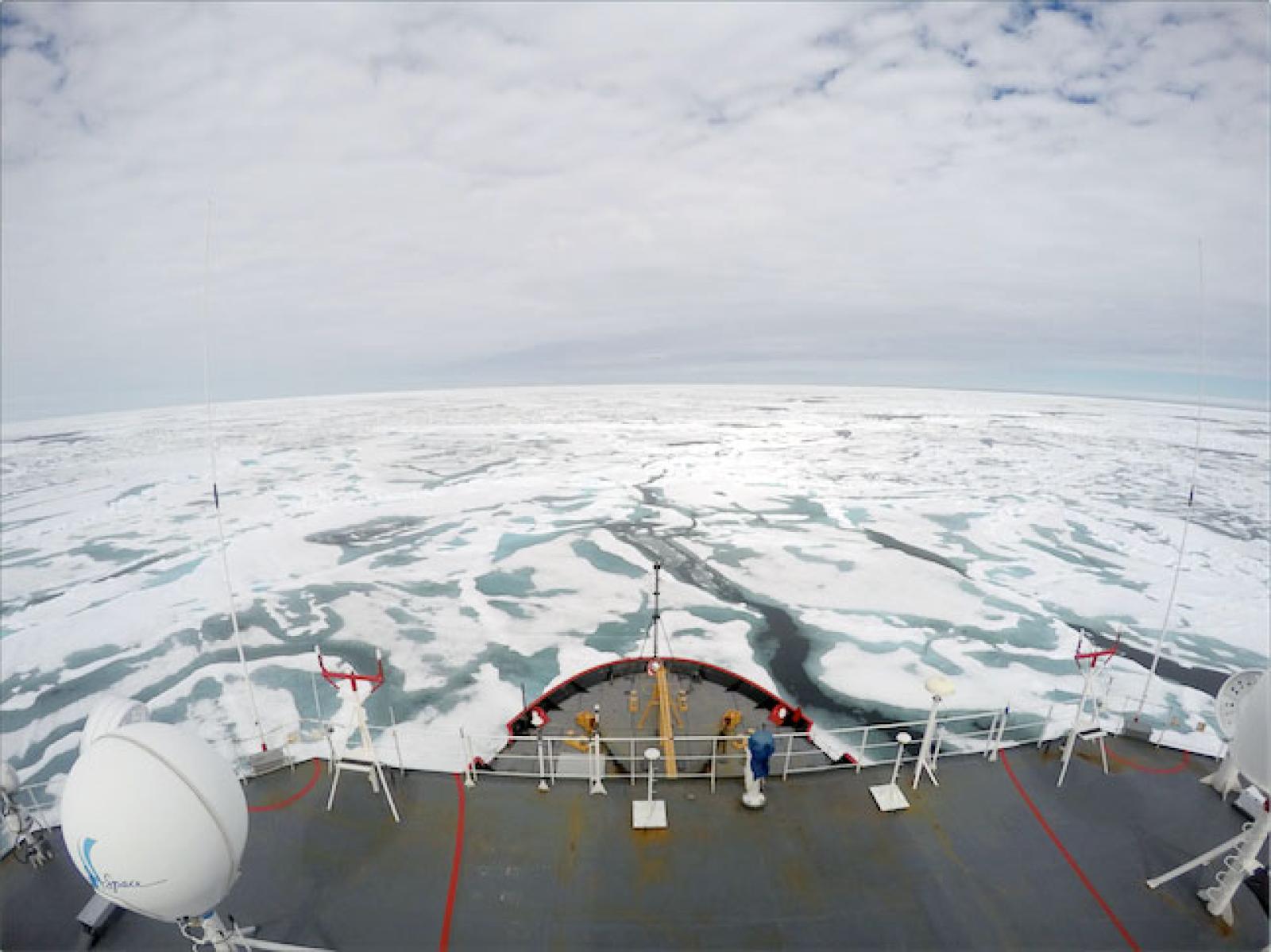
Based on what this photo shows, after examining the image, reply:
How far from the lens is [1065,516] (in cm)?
2617

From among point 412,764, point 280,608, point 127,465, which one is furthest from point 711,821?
point 127,465

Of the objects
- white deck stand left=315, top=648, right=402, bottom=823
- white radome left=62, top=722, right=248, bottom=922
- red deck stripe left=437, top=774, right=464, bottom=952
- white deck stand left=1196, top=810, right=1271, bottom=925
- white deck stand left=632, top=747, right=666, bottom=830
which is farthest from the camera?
white deck stand left=632, top=747, right=666, bottom=830

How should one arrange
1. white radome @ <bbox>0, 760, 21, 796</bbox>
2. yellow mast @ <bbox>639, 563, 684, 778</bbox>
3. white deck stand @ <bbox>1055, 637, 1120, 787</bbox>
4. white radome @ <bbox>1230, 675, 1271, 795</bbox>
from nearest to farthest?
white radome @ <bbox>1230, 675, 1271, 795</bbox> < white radome @ <bbox>0, 760, 21, 796</bbox> < white deck stand @ <bbox>1055, 637, 1120, 787</bbox> < yellow mast @ <bbox>639, 563, 684, 778</bbox>

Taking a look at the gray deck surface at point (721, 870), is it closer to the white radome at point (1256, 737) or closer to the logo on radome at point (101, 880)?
the white radome at point (1256, 737)

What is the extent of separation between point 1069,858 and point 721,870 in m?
3.66

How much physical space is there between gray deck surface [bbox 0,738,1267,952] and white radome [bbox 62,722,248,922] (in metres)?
2.20

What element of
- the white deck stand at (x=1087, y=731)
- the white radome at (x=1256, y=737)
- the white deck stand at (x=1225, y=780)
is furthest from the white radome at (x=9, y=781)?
the white deck stand at (x=1225, y=780)

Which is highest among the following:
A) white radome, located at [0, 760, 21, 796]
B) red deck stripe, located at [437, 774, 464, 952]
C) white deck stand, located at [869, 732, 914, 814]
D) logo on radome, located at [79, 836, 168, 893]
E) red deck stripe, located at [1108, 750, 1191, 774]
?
logo on radome, located at [79, 836, 168, 893]

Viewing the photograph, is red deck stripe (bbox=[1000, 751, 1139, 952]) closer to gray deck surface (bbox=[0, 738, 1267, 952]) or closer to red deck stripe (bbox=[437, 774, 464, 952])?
gray deck surface (bbox=[0, 738, 1267, 952])

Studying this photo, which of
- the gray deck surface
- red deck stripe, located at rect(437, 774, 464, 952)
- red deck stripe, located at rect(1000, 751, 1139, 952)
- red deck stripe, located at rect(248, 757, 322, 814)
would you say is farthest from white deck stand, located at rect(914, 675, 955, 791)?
red deck stripe, located at rect(248, 757, 322, 814)

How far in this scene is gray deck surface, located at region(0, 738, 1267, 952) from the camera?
4.81 meters

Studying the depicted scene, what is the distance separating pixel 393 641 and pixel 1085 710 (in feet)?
55.9

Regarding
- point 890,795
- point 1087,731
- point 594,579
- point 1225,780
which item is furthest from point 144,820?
point 594,579

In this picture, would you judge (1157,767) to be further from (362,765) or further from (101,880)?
(101,880)
